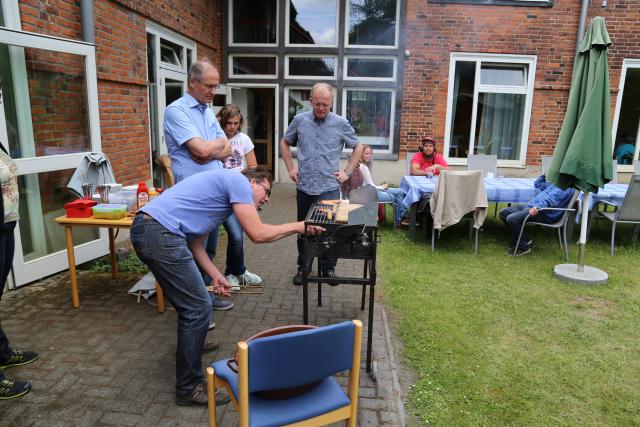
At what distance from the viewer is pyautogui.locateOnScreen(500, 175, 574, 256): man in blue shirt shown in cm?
584

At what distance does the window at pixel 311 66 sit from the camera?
420 inches

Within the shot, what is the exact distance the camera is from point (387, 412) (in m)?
2.76

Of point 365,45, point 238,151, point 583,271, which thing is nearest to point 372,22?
point 365,45

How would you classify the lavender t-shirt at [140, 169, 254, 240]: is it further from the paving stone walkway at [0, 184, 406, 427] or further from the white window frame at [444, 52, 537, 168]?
the white window frame at [444, 52, 537, 168]

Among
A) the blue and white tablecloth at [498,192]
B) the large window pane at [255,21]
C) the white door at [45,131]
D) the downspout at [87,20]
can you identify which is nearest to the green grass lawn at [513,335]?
the blue and white tablecloth at [498,192]

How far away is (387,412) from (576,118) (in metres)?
3.81

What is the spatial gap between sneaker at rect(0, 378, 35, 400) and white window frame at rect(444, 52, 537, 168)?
9477mm

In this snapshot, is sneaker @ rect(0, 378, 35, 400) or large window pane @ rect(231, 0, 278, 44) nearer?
sneaker @ rect(0, 378, 35, 400)

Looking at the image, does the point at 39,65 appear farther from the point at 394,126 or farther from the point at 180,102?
the point at 394,126

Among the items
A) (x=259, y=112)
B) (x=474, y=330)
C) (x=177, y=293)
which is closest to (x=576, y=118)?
(x=474, y=330)

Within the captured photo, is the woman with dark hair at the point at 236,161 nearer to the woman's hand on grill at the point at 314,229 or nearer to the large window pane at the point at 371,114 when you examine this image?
the woman's hand on grill at the point at 314,229

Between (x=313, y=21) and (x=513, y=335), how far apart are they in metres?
8.83

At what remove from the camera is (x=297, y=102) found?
10969 millimetres

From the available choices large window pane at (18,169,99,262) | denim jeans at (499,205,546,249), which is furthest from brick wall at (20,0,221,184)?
denim jeans at (499,205,546,249)
